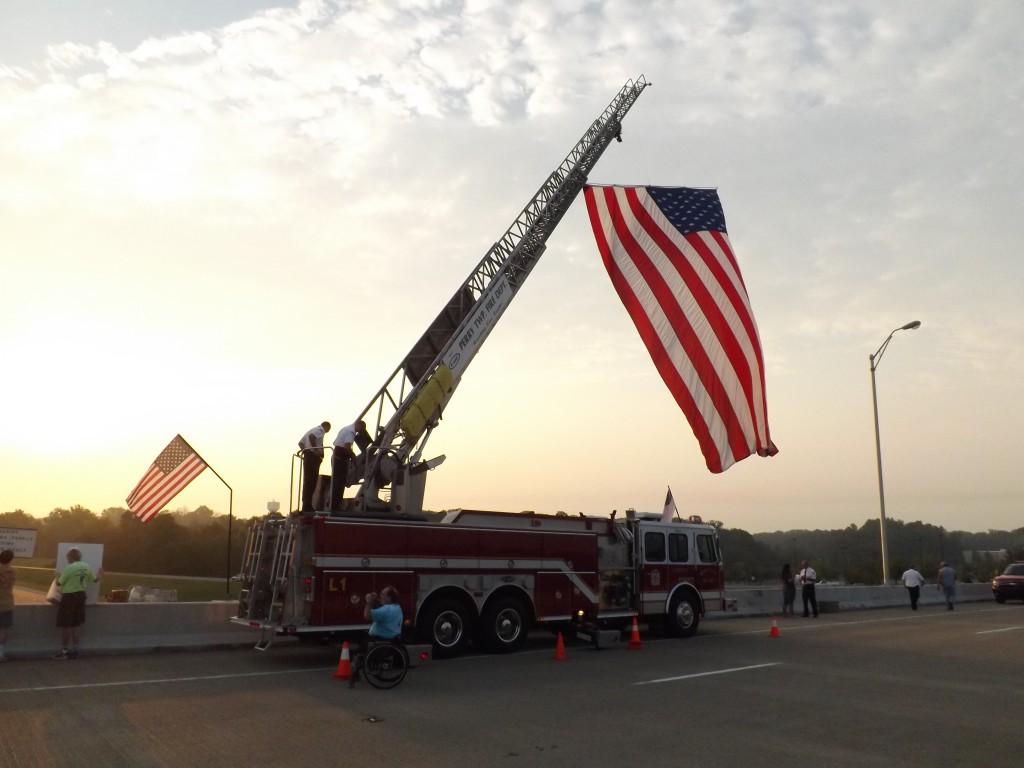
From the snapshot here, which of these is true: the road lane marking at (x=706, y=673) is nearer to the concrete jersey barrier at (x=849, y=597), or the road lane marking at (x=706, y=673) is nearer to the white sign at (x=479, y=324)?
the concrete jersey barrier at (x=849, y=597)

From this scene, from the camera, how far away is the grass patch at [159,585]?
29809 millimetres

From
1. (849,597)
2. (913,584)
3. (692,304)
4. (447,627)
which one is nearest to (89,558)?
(447,627)

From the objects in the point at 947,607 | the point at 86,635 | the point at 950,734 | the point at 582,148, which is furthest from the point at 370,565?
the point at 947,607

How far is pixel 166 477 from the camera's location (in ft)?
67.2

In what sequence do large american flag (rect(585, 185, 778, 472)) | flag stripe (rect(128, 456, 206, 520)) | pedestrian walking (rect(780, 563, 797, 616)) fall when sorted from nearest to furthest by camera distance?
large american flag (rect(585, 185, 778, 472)) → flag stripe (rect(128, 456, 206, 520)) → pedestrian walking (rect(780, 563, 797, 616))

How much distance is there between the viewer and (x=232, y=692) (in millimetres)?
11062

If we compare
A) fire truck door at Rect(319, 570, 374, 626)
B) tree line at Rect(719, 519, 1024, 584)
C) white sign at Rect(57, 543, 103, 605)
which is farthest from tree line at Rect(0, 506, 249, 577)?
fire truck door at Rect(319, 570, 374, 626)

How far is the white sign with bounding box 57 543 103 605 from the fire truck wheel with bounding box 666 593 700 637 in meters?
11.0

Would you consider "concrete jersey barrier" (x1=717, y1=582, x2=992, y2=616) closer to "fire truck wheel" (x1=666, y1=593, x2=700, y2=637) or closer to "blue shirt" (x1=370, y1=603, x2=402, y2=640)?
"fire truck wheel" (x1=666, y1=593, x2=700, y2=637)

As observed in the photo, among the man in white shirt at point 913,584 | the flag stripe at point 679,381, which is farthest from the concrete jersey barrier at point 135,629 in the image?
the man in white shirt at point 913,584

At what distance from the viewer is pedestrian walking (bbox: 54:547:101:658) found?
46.2 ft

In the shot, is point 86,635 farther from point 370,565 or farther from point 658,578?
point 658,578

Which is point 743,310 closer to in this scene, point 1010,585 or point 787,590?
point 787,590

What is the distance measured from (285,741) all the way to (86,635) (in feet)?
26.8
